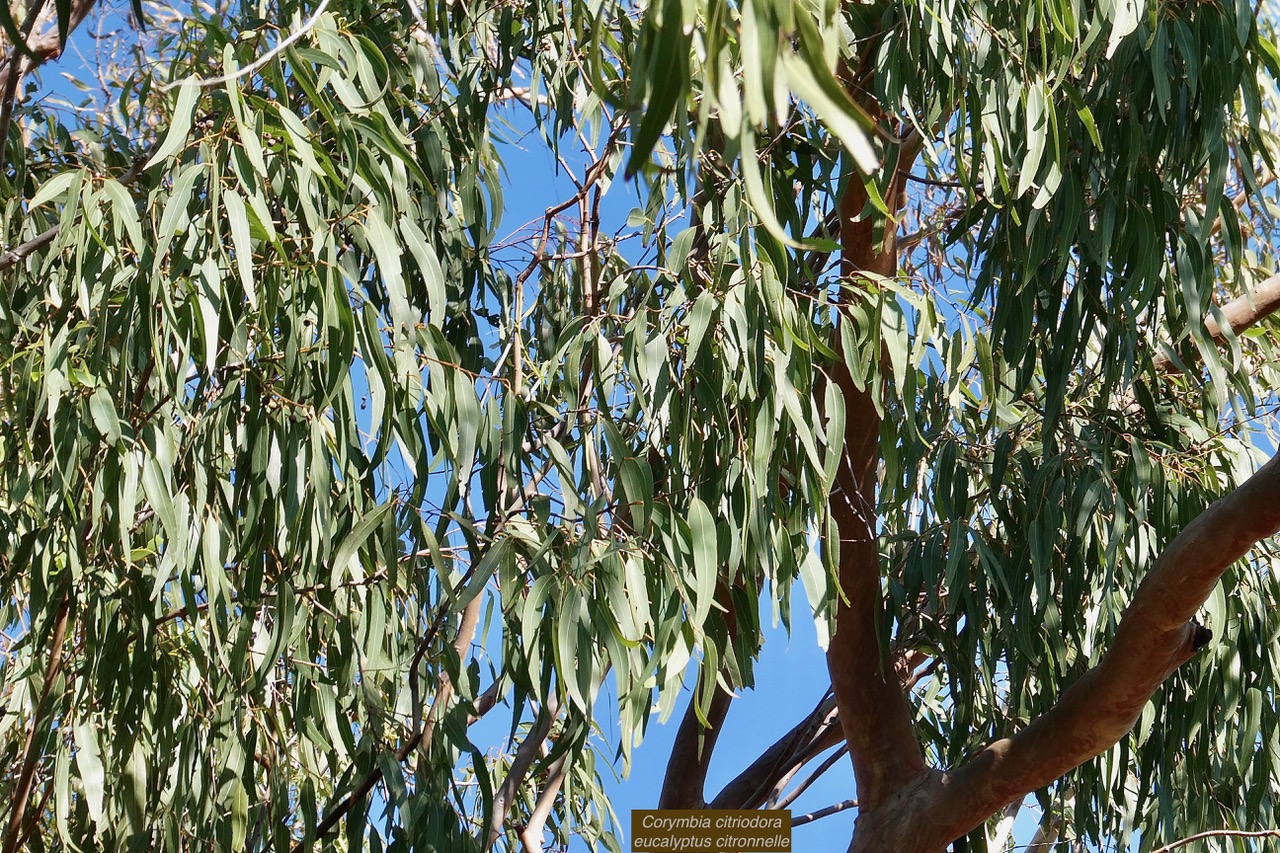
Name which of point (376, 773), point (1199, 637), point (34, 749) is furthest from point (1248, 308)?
point (34, 749)

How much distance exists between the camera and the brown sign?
1.80 metres

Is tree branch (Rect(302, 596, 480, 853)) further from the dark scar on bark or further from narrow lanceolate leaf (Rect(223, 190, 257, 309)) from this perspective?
the dark scar on bark

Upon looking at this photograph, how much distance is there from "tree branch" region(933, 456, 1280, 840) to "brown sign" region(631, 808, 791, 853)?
349 mm

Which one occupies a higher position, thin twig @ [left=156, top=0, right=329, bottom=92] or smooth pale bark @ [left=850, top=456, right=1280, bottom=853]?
thin twig @ [left=156, top=0, right=329, bottom=92]

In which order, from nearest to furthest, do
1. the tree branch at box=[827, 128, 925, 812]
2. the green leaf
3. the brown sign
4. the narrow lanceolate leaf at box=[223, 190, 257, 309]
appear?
the narrow lanceolate leaf at box=[223, 190, 257, 309] < the green leaf < the brown sign < the tree branch at box=[827, 128, 925, 812]

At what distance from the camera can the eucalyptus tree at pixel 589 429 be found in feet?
4.70

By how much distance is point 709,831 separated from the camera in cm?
183

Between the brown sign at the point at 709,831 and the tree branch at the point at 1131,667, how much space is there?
1.14 feet

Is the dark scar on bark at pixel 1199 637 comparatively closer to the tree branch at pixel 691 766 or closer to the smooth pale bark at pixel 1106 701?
the smooth pale bark at pixel 1106 701

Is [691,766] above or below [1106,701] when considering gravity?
above

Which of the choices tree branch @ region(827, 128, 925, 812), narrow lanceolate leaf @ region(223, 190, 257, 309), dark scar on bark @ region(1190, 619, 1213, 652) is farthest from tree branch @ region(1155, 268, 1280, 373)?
narrow lanceolate leaf @ region(223, 190, 257, 309)

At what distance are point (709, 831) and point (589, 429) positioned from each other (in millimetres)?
585

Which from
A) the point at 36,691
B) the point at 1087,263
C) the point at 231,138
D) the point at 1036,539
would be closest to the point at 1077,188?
the point at 1087,263

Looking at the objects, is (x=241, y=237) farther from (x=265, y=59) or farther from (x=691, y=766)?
(x=691, y=766)
